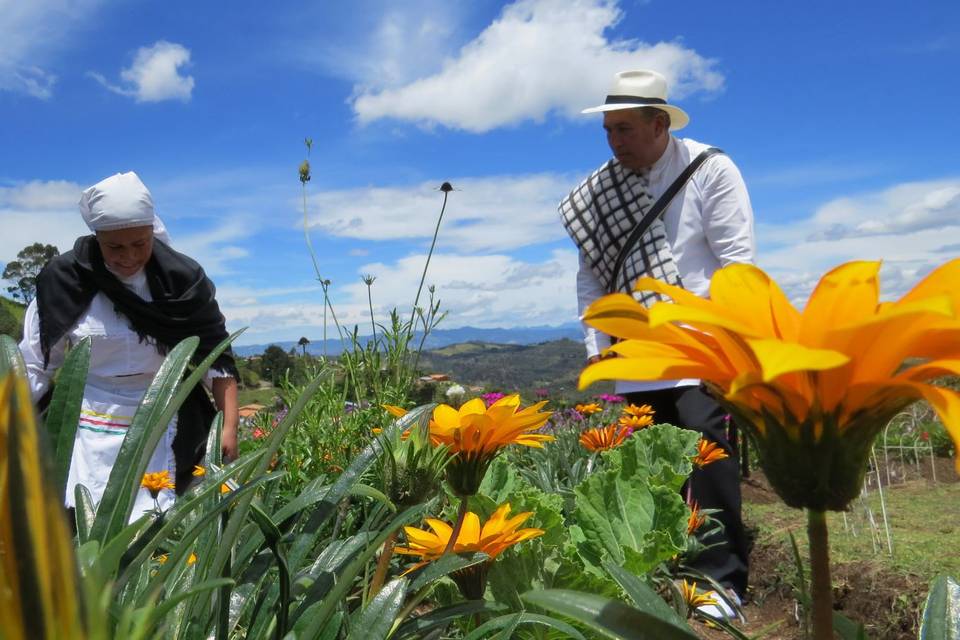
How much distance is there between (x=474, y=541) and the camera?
86 cm

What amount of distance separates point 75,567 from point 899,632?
2.09 meters

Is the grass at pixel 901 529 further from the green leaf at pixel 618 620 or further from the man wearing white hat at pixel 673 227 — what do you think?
the green leaf at pixel 618 620

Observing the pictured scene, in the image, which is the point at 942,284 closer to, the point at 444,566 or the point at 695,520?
the point at 444,566

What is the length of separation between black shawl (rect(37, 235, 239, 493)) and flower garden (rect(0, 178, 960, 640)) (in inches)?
38.3

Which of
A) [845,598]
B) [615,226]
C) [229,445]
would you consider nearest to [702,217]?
[615,226]

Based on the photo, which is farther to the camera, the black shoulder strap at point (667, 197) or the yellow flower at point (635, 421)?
the black shoulder strap at point (667, 197)

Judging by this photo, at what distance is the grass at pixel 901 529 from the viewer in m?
2.16

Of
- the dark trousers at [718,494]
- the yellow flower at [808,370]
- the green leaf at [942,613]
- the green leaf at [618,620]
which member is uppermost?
the yellow flower at [808,370]

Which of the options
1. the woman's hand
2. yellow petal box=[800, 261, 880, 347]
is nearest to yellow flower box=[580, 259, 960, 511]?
yellow petal box=[800, 261, 880, 347]

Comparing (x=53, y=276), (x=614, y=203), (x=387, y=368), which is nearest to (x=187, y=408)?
(x=53, y=276)

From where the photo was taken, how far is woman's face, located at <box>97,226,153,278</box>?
2.24 m

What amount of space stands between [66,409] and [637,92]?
1971 millimetres

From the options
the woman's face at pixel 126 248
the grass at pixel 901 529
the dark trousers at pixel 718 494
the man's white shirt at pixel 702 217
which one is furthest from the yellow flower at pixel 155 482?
the grass at pixel 901 529

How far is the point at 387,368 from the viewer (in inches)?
89.7
